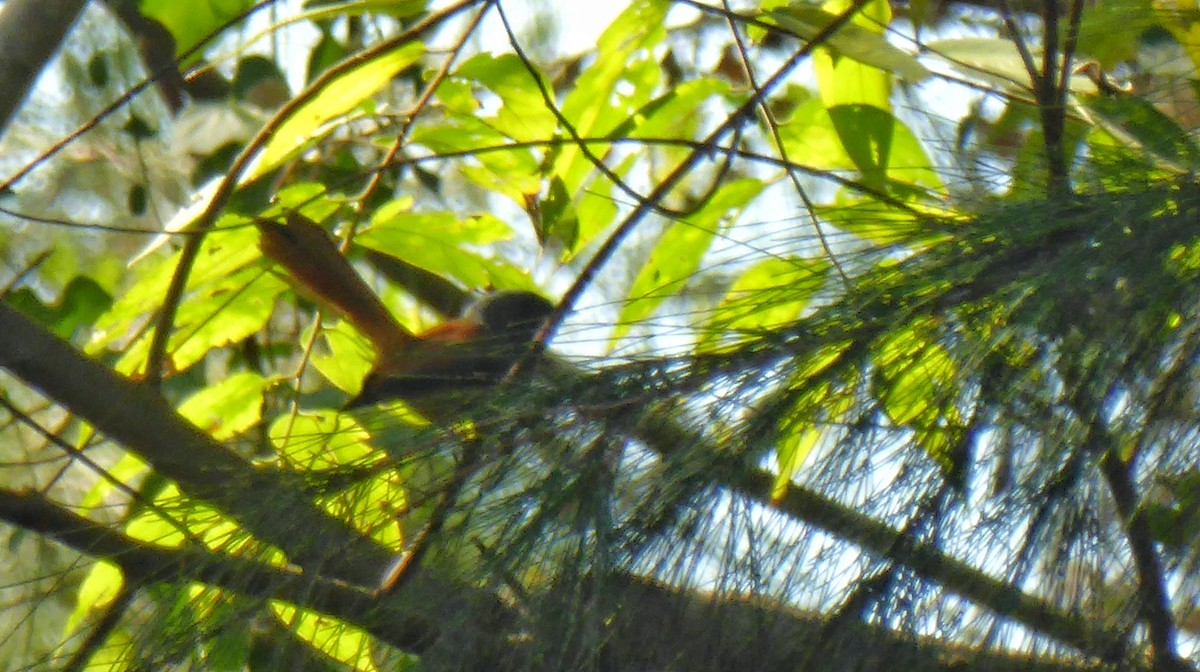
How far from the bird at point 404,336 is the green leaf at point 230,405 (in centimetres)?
18

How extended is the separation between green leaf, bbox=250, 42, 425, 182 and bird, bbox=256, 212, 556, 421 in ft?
0.43

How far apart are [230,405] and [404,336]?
518 millimetres

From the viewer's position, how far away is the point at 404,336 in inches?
112

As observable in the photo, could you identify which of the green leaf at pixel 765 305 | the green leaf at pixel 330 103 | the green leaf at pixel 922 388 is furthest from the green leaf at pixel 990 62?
the green leaf at pixel 330 103

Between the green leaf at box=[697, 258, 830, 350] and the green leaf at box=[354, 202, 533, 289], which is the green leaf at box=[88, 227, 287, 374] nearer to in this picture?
the green leaf at box=[354, 202, 533, 289]

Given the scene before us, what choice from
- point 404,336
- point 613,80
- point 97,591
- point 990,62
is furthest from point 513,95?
point 97,591

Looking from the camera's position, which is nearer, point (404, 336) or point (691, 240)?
point (691, 240)

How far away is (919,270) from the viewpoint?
146cm

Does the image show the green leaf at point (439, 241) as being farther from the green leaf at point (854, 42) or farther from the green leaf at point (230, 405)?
the green leaf at point (854, 42)

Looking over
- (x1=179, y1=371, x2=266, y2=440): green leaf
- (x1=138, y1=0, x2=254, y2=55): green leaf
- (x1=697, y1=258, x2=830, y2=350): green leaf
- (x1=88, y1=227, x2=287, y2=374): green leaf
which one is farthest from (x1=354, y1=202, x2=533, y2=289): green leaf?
(x1=697, y1=258, x2=830, y2=350): green leaf

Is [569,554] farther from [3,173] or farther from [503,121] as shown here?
[3,173]

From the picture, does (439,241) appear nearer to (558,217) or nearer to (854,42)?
(558,217)

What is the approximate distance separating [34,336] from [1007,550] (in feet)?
4.46

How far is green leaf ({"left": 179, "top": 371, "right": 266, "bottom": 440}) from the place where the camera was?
2.37 meters
